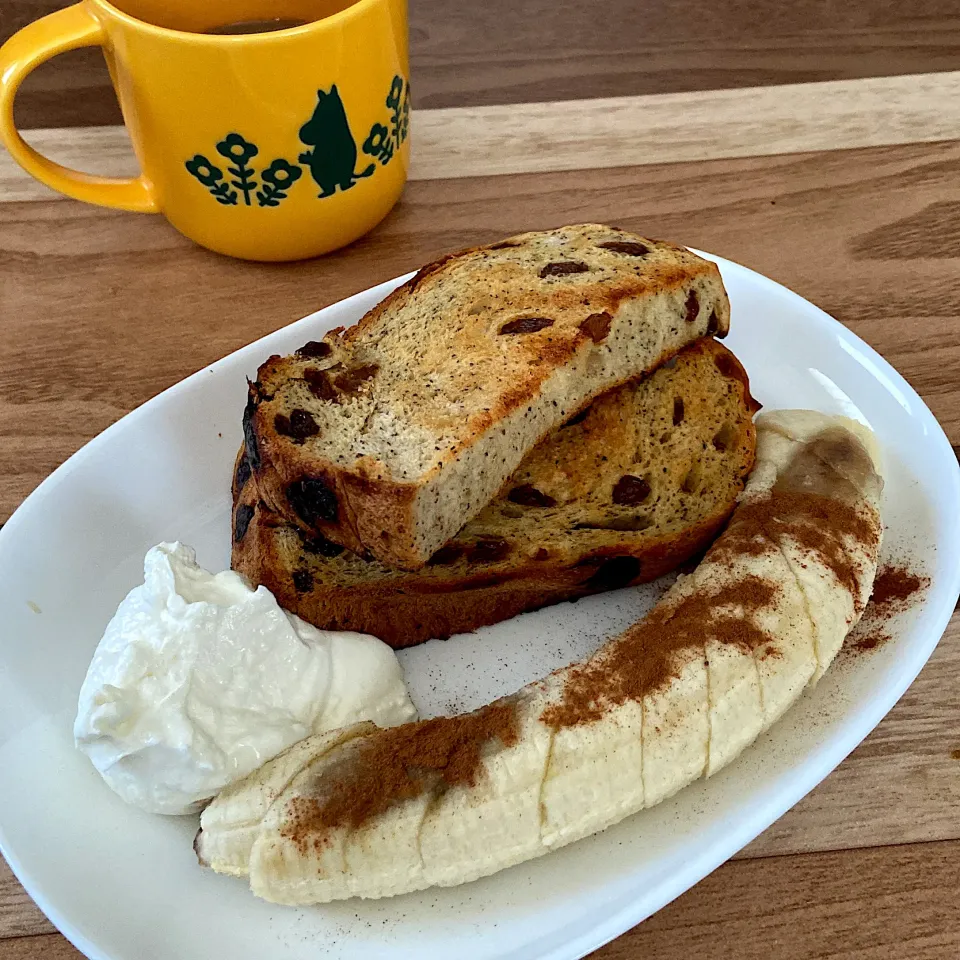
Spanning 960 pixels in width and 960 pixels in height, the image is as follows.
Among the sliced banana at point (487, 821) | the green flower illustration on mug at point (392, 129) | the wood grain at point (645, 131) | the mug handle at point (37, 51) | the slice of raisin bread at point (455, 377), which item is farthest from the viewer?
the wood grain at point (645, 131)

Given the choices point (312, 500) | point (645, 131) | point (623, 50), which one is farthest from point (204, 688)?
point (623, 50)

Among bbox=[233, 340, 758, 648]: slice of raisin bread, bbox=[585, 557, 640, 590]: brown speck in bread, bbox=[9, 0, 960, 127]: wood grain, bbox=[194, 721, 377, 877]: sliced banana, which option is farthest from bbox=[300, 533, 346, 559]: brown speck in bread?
bbox=[9, 0, 960, 127]: wood grain

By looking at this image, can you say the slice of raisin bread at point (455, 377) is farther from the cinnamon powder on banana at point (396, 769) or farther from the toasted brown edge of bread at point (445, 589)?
the cinnamon powder on banana at point (396, 769)

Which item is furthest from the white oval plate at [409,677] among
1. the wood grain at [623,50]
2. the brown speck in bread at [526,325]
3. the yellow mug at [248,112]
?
the wood grain at [623,50]

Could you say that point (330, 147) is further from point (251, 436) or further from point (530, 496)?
point (530, 496)

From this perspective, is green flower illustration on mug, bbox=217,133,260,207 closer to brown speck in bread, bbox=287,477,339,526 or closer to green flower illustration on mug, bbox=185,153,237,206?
green flower illustration on mug, bbox=185,153,237,206
